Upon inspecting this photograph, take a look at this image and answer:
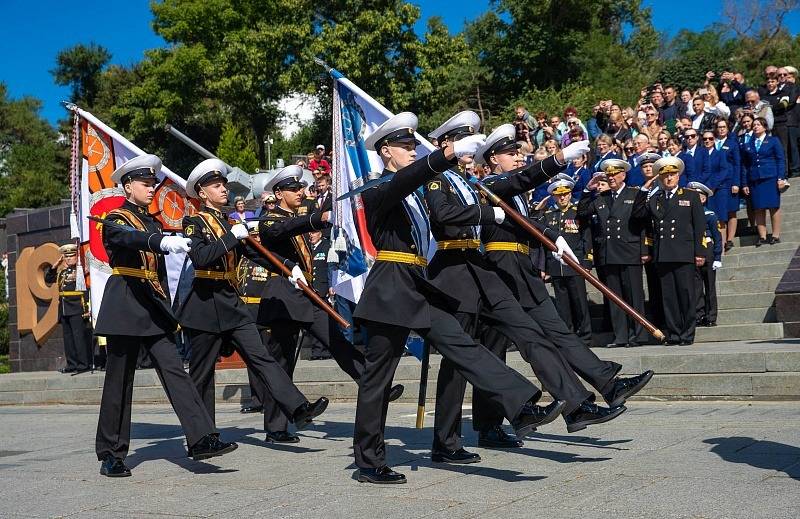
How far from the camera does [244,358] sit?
25.1 feet

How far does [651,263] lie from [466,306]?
6.54 m

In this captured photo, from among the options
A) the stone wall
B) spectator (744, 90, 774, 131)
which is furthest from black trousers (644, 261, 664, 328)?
the stone wall

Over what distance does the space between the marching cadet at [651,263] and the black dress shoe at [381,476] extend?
705cm

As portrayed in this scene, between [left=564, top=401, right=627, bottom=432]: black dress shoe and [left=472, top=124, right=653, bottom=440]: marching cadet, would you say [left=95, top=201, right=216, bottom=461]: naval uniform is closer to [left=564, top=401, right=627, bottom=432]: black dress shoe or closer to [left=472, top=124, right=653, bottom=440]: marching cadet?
[left=472, top=124, right=653, bottom=440]: marching cadet

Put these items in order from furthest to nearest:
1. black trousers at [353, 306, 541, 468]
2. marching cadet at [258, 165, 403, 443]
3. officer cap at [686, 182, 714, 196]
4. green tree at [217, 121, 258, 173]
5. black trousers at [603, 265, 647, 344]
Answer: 1. green tree at [217, 121, 258, 173]
2. officer cap at [686, 182, 714, 196]
3. black trousers at [603, 265, 647, 344]
4. marching cadet at [258, 165, 403, 443]
5. black trousers at [353, 306, 541, 468]

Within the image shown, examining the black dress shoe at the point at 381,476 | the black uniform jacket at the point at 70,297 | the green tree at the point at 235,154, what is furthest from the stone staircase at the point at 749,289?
the green tree at the point at 235,154

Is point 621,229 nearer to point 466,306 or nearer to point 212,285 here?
point 212,285

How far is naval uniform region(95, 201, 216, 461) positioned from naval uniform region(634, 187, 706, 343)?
650cm

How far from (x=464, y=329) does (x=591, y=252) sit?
6.76 metres

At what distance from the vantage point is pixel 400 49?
1704 inches

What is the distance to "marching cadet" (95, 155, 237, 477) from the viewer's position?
6844 millimetres

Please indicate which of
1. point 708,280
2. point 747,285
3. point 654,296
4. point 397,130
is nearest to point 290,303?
point 397,130

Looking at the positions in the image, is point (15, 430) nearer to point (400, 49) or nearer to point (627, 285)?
point (627, 285)

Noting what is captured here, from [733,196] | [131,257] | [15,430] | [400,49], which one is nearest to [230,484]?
[131,257]
